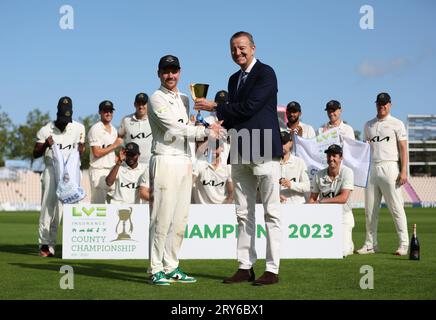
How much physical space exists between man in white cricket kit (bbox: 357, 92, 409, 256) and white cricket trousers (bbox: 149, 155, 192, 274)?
4585mm

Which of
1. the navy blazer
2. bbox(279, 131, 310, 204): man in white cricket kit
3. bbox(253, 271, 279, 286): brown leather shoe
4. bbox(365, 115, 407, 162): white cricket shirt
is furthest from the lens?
bbox(365, 115, 407, 162): white cricket shirt

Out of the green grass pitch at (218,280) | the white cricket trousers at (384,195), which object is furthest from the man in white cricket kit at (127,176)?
the white cricket trousers at (384,195)

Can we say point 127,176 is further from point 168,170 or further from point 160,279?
point 160,279

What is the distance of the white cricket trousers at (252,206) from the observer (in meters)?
6.73

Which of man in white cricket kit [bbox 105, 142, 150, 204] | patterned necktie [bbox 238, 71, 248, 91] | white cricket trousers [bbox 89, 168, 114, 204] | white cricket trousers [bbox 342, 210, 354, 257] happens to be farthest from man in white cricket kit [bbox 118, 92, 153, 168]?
patterned necktie [bbox 238, 71, 248, 91]

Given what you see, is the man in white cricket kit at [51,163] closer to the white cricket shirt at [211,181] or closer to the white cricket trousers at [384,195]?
the white cricket shirt at [211,181]

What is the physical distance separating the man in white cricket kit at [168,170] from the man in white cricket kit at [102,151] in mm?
3922

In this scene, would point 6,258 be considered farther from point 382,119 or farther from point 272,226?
point 382,119

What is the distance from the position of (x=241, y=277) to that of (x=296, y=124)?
14.8 feet

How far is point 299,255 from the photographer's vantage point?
9.51m

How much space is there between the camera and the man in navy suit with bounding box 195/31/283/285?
665 centimetres

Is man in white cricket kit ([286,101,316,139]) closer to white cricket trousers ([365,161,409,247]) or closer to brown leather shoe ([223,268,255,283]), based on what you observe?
white cricket trousers ([365,161,409,247])

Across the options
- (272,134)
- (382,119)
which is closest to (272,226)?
(272,134)
